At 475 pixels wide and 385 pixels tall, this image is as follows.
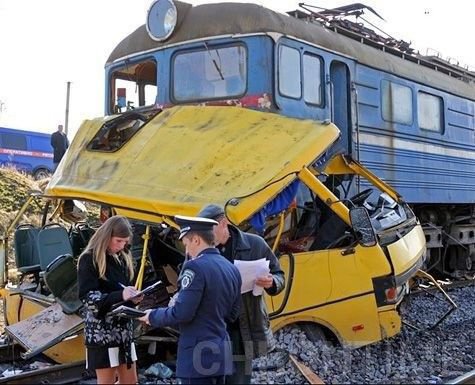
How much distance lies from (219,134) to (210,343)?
311 centimetres

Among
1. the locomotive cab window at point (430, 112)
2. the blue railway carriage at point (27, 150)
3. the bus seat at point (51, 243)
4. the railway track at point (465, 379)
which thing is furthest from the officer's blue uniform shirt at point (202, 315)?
the blue railway carriage at point (27, 150)

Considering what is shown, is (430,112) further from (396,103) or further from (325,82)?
(325,82)

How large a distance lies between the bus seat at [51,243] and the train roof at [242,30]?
2.58 m

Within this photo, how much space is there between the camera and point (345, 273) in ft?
19.6

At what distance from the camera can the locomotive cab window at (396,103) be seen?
9.52 m

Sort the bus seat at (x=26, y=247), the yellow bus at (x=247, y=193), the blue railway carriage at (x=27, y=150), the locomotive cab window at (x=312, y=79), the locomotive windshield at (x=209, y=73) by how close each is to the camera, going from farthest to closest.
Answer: the blue railway carriage at (x=27, y=150) < the locomotive cab window at (x=312, y=79) < the bus seat at (x=26, y=247) < the locomotive windshield at (x=209, y=73) < the yellow bus at (x=247, y=193)

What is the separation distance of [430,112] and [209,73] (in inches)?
184

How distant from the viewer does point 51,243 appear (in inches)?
283

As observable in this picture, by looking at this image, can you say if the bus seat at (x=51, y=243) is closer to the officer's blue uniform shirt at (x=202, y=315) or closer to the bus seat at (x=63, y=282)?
the bus seat at (x=63, y=282)

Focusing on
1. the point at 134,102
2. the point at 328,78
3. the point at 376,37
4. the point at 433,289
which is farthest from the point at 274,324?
the point at 376,37

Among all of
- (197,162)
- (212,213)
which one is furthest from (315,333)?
(212,213)

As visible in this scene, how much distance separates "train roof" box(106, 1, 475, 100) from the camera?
297 inches

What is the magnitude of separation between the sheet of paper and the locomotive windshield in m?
3.49

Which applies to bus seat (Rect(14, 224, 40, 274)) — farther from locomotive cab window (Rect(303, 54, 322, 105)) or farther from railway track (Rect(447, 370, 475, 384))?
railway track (Rect(447, 370, 475, 384))
